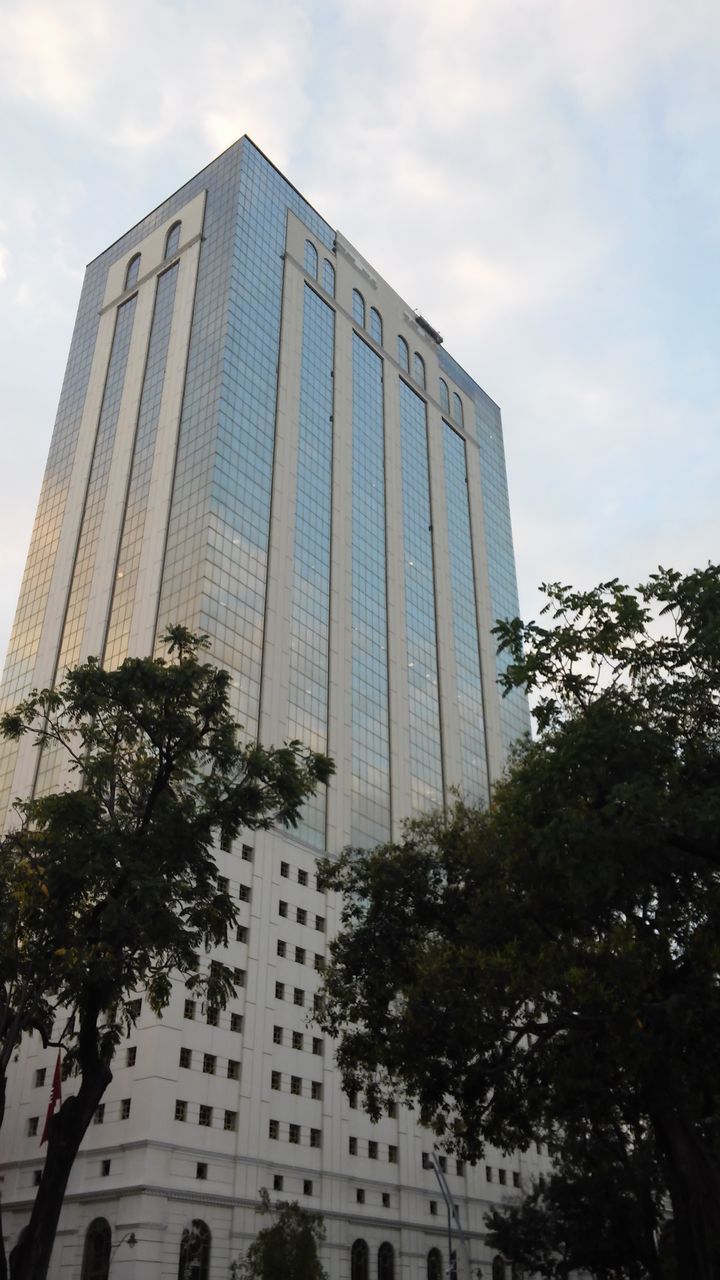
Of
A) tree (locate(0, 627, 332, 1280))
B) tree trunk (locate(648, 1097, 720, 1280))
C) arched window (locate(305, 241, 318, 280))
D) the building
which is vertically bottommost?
tree trunk (locate(648, 1097, 720, 1280))

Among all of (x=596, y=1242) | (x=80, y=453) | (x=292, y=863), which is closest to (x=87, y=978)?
(x=596, y=1242)

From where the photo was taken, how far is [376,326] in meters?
112

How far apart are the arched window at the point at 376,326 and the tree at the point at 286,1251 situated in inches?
3323

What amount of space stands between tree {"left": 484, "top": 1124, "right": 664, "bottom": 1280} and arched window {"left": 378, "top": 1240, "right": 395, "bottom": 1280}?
17.9 meters

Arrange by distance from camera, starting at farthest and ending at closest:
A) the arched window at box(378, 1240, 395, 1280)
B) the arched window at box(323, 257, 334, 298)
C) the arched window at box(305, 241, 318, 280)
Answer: the arched window at box(323, 257, 334, 298) → the arched window at box(305, 241, 318, 280) → the arched window at box(378, 1240, 395, 1280)

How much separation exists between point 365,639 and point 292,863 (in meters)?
25.0

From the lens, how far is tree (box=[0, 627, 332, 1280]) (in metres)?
24.4

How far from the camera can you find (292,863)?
229 ft

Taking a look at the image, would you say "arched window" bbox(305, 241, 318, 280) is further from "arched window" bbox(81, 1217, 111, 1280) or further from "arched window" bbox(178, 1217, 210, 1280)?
"arched window" bbox(81, 1217, 111, 1280)

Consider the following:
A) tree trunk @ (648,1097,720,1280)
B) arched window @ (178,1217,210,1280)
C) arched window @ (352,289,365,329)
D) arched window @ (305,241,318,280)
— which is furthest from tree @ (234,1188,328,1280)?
arched window @ (352,289,365,329)

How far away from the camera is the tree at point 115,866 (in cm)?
2438

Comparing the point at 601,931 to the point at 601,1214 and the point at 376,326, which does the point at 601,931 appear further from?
the point at 376,326

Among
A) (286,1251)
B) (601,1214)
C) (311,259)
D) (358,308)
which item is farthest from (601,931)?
(358,308)

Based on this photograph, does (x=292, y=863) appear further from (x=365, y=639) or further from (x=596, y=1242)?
(x=596, y=1242)
